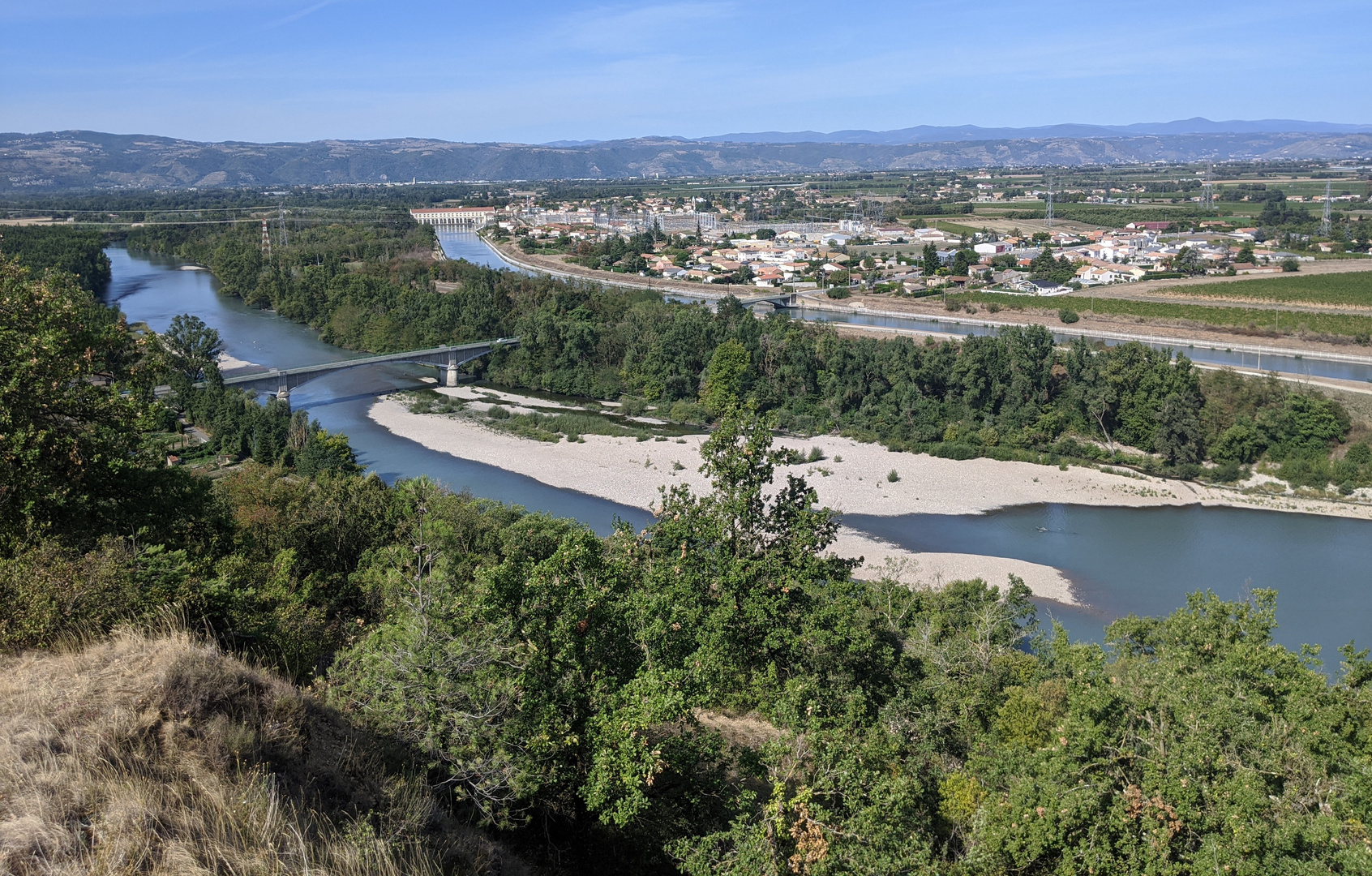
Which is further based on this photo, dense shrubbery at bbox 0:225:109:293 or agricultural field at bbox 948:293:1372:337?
dense shrubbery at bbox 0:225:109:293

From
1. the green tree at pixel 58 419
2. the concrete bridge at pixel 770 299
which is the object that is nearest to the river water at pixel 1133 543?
the green tree at pixel 58 419

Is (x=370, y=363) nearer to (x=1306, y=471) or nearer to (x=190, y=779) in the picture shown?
(x=1306, y=471)

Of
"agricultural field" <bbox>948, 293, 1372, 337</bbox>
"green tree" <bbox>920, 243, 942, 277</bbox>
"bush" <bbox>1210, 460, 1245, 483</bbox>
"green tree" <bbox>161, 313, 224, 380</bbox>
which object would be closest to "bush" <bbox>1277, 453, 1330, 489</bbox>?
"bush" <bbox>1210, 460, 1245, 483</bbox>

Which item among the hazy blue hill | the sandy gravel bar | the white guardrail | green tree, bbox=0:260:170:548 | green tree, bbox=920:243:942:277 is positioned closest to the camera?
green tree, bbox=0:260:170:548

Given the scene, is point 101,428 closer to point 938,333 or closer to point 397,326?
point 397,326

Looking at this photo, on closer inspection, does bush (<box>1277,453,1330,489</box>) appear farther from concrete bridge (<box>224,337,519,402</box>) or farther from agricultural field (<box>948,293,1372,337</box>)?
concrete bridge (<box>224,337,519,402</box>)

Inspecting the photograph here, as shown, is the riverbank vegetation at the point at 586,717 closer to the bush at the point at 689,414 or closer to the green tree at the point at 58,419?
the green tree at the point at 58,419

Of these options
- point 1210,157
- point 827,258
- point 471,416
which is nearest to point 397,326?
point 471,416

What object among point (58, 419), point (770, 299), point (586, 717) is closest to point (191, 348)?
point (58, 419)
